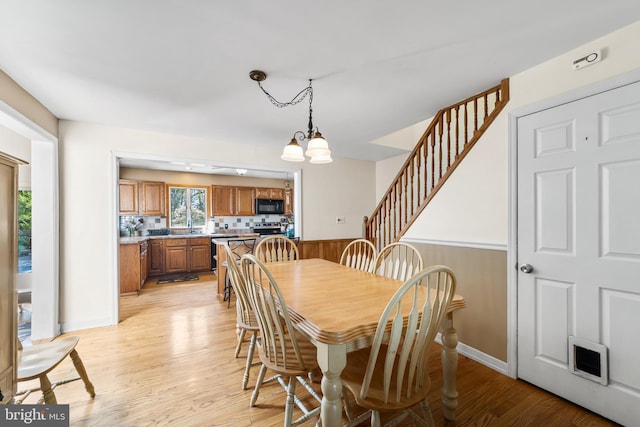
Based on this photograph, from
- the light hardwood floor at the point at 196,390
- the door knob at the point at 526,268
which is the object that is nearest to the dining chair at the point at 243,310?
the light hardwood floor at the point at 196,390

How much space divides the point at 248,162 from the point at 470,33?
9.95 ft

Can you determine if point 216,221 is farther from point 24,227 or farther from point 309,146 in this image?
point 309,146

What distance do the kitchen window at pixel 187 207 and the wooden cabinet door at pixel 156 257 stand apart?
659mm

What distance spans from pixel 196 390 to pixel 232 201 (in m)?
5.07

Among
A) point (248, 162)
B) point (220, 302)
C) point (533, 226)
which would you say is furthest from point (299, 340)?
point (248, 162)

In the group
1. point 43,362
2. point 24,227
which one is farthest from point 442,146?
point 24,227

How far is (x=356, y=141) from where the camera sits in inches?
150

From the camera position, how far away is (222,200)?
644cm

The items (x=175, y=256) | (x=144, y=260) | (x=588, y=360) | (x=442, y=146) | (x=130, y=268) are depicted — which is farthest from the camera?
(x=175, y=256)

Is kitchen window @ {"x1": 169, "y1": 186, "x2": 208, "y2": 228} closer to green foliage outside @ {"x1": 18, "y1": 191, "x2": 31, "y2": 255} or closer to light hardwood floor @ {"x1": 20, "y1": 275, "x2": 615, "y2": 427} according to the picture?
green foliage outside @ {"x1": 18, "y1": 191, "x2": 31, "y2": 255}

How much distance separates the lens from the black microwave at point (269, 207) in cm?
672

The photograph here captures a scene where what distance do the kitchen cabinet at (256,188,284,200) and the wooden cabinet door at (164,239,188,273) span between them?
2.05 meters

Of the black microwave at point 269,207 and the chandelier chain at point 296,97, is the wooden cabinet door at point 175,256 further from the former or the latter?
the chandelier chain at point 296,97

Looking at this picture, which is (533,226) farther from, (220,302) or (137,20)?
(220,302)
